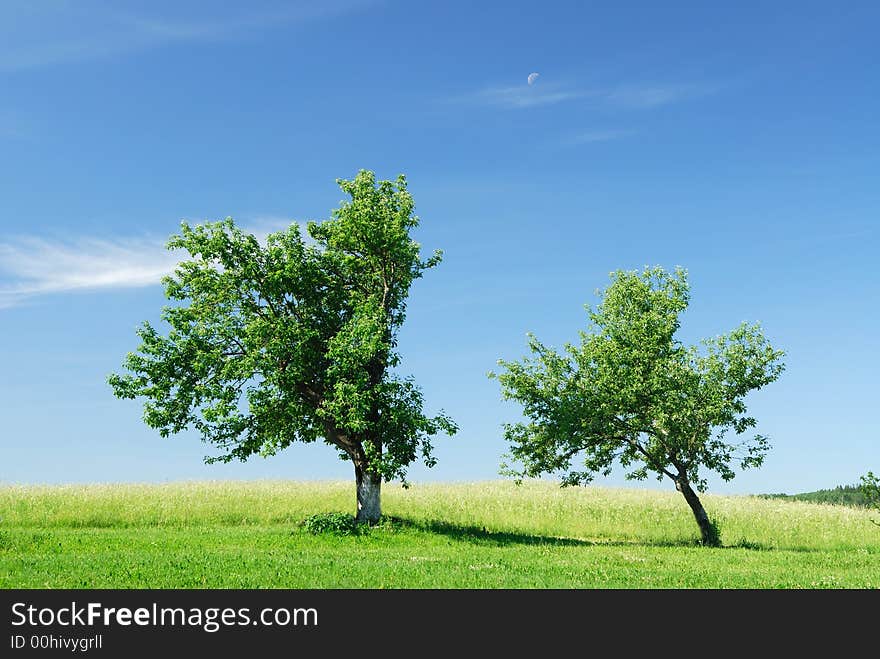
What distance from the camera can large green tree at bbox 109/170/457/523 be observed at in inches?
1380

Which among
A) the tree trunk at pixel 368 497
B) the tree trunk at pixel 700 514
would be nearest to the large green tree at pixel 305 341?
the tree trunk at pixel 368 497

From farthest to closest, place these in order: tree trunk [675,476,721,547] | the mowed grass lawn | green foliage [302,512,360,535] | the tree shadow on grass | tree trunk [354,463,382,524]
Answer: tree trunk [675,476,721,547] < tree trunk [354,463,382,524] < the tree shadow on grass < green foliage [302,512,360,535] < the mowed grass lawn

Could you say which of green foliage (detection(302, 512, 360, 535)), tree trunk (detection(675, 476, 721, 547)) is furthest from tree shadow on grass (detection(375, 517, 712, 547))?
tree trunk (detection(675, 476, 721, 547))

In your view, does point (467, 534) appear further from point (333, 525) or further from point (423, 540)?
point (333, 525)

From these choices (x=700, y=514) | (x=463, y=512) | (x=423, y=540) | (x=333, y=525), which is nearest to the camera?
(x=423, y=540)

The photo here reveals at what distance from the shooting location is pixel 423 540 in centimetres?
3375

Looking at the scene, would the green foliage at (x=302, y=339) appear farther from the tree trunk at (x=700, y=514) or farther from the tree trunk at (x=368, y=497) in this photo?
the tree trunk at (x=700, y=514)

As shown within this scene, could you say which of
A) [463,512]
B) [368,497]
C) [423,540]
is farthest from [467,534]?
[463,512]

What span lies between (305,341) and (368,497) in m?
8.07

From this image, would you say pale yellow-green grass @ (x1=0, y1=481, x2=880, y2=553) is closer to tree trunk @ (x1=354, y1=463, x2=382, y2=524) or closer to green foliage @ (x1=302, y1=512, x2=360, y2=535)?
tree trunk @ (x1=354, y1=463, x2=382, y2=524)

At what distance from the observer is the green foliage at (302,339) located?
35031mm

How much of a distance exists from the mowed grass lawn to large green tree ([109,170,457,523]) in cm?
459

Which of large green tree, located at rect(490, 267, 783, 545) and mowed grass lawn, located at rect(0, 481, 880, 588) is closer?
mowed grass lawn, located at rect(0, 481, 880, 588)

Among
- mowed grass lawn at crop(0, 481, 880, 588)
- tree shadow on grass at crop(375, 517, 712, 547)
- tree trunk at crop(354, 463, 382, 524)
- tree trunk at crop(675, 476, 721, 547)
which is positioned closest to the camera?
mowed grass lawn at crop(0, 481, 880, 588)
